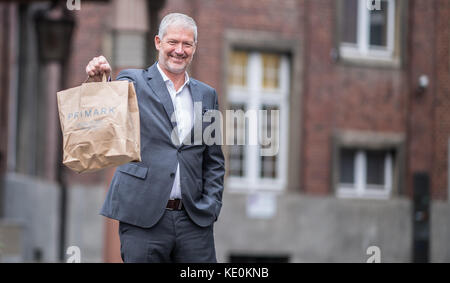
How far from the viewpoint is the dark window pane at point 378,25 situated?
72.2 ft

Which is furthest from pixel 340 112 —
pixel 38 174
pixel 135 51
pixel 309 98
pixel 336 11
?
pixel 135 51

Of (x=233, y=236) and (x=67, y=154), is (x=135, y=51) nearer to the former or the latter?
(x=67, y=154)

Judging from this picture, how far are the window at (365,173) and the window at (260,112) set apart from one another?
4.65ft

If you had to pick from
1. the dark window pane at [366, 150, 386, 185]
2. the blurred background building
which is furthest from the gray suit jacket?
the dark window pane at [366, 150, 386, 185]

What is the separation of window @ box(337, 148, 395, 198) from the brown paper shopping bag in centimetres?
1725

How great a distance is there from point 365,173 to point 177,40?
57.7ft

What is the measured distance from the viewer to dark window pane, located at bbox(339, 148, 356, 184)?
2144cm

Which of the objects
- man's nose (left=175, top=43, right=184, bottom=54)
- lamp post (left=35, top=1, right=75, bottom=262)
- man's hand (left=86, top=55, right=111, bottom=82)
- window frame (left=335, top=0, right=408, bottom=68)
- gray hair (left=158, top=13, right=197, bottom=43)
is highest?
window frame (left=335, top=0, right=408, bottom=68)

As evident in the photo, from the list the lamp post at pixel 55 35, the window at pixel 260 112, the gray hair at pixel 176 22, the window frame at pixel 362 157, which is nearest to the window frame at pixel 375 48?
the window at pixel 260 112

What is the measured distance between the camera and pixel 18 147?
65.2 feet

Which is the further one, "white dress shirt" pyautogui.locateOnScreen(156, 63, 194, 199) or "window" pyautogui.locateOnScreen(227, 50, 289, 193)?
"window" pyautogui.locateOnScreen(227, 50, 289, 193)

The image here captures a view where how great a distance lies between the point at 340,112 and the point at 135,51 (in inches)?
446

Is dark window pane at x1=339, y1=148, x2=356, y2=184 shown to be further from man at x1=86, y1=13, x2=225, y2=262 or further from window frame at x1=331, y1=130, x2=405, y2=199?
man at x1=86, y1=13, x2=225, y2=262

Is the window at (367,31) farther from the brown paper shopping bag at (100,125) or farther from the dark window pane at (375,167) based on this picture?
the brown paper shopping bag at (100,125)
